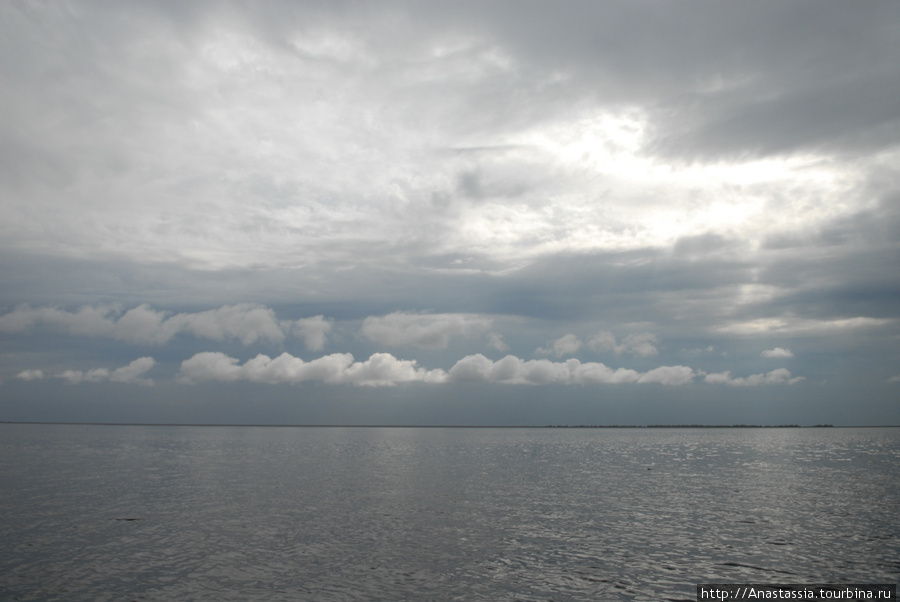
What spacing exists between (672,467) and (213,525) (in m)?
90.4

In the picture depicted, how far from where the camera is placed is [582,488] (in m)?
73.9

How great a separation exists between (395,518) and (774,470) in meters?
82.1

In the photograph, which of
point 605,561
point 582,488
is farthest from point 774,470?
point 605,561

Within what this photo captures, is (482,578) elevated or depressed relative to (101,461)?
elevated

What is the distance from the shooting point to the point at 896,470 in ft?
327

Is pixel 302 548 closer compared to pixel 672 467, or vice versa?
pixel 302 548

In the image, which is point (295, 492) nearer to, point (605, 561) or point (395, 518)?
point (395, 518)

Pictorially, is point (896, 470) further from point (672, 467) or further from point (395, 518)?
point (395, 518)

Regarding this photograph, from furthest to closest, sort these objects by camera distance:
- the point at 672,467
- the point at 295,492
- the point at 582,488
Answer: the point at 672,467 → the point at 582,488 → the point at 295,492

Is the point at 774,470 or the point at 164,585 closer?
the point at 164,585

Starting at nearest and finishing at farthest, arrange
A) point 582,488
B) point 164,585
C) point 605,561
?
point 164,585 < point 605,561 < point 582,488

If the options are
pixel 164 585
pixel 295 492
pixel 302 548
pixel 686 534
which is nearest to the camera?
pixel 164 585

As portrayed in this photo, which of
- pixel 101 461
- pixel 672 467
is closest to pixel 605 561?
pixel 672 467

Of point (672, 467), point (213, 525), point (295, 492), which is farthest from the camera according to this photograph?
point (672, 467)
